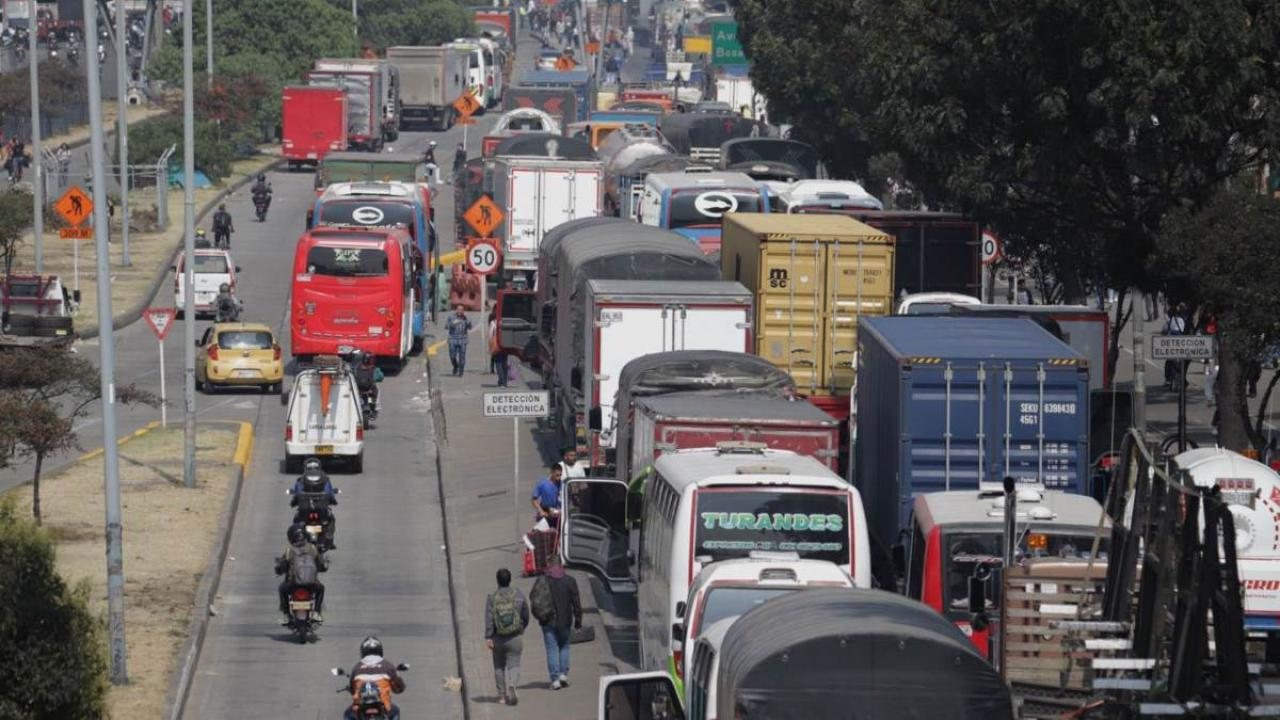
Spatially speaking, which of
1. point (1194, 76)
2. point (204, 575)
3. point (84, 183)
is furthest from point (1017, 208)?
point (84, 183)

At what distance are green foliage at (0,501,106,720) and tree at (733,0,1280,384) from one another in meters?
17.5

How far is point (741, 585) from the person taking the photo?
18.1 meters

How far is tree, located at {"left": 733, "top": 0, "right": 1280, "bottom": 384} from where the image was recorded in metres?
30.0

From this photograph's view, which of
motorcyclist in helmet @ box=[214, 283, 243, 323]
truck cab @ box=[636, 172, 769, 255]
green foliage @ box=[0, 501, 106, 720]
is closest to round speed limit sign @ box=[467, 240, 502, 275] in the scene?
truck cab @ box=[636, 172, 769, 255]

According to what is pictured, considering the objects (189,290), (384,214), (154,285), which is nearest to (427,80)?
(154,285)

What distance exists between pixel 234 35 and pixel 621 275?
221 feet

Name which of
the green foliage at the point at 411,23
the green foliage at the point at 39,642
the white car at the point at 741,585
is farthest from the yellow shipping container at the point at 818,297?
the green foliage at the point at 411,23

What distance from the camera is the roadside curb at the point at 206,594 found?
22.9 meters

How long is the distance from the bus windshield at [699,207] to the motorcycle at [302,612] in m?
22.5

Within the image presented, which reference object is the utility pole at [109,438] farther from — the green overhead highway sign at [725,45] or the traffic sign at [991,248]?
the green overhead highway sign at [725,45]

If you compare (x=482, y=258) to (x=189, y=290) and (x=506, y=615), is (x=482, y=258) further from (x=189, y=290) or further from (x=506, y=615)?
(x=506, y=615)

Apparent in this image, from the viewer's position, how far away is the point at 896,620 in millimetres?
13633

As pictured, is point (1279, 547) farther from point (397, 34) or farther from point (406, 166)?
point (397, 34)

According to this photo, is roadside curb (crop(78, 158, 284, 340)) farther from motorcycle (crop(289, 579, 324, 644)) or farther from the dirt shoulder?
motorcycle (crop(289, 579, 324, 644))
